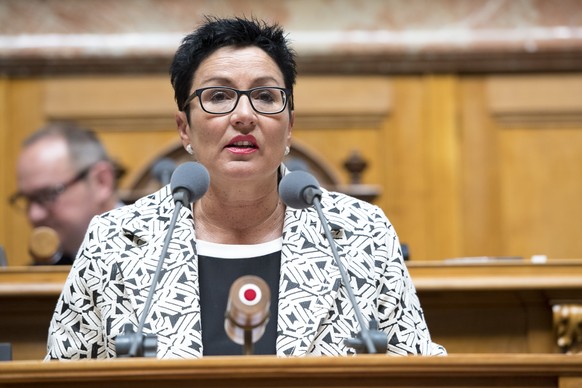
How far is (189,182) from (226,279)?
1.02 feet

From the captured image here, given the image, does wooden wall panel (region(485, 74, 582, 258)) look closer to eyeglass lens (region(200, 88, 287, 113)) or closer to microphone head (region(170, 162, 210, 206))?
eyeglass lens (region(200, 88, 287, 113))

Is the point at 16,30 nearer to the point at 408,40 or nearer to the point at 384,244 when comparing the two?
the point at 408,40

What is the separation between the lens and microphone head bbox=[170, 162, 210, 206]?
2.59 m

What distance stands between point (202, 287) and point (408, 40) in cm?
262

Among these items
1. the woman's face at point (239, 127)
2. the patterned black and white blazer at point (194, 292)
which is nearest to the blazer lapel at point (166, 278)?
the patterned black and white blazer at point (194, 292)

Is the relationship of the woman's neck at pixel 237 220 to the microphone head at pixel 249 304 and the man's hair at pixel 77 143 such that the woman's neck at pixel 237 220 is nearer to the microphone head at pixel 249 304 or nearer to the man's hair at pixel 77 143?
the microphone head at pixel 249 304

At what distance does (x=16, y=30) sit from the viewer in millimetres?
5227

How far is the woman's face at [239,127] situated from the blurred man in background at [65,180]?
5.87 ft

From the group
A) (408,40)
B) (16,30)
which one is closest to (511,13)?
(408,40)

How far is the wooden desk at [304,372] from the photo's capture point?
6.48ft

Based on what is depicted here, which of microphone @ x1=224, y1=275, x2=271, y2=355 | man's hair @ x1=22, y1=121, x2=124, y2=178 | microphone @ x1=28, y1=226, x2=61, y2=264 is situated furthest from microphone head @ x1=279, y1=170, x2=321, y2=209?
man's hair @ x1=22, y1=121, x2=124, y2=178

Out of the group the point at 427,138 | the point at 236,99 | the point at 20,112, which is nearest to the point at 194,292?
the point at 236,99

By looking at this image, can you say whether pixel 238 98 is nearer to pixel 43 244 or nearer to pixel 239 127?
pixel 239 127

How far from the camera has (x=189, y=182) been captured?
2602 millimetres
